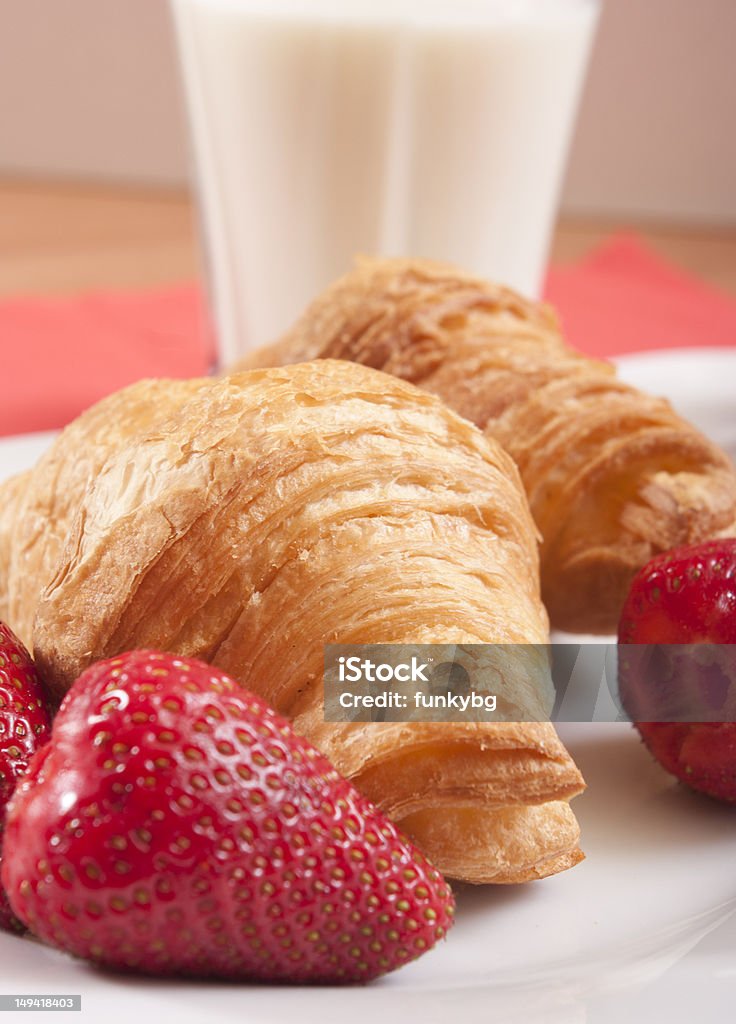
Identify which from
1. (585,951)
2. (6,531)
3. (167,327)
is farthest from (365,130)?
(585,951)

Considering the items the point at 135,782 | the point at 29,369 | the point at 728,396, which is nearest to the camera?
the point at 135,782

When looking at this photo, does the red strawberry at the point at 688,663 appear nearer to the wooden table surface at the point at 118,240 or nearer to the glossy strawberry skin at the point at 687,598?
the glossy strawberry skin at the point at 687,598

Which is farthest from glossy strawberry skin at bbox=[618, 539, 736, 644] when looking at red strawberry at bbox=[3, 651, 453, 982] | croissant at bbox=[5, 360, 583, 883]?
red strawberry at bbox=[3, 651, 453, 982]

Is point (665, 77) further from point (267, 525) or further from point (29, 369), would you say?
point (267, 525)

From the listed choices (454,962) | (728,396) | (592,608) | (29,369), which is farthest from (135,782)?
(29,369)

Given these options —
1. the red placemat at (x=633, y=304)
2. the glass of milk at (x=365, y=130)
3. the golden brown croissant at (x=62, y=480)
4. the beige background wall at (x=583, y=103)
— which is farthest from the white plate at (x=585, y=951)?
the beige background wall at (x=583, y=103)

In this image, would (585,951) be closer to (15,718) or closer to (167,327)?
(15,718)
